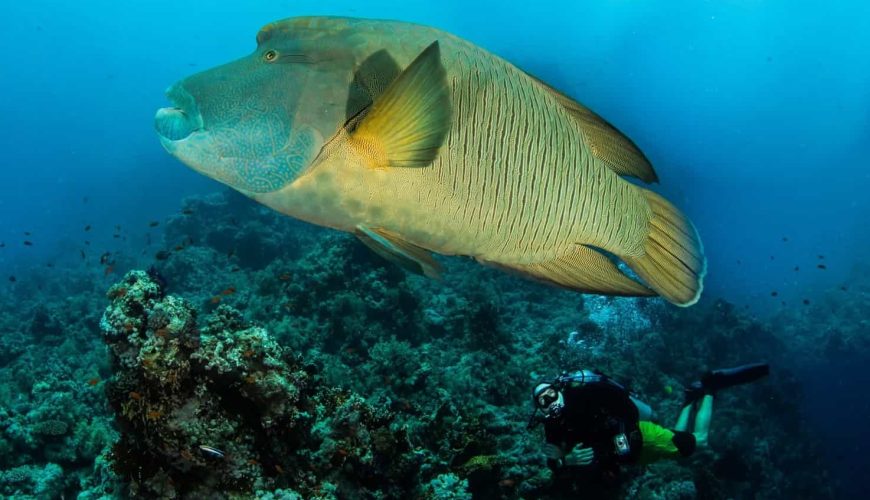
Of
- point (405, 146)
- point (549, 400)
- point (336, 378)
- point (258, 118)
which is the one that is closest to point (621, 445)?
point (549, 400)

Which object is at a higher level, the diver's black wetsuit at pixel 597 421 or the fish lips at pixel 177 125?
the fish lips at pixel 177 125

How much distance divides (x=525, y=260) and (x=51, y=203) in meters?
95.3

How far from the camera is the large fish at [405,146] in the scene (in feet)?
4.19

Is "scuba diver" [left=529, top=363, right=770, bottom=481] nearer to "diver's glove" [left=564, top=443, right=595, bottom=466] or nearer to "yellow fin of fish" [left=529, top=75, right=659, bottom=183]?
"diver's glove" [left=564, top=443, right=595, bottom=466]

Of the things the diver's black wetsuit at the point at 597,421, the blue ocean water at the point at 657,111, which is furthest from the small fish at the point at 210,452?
the blue ocean water at the point at 657,111

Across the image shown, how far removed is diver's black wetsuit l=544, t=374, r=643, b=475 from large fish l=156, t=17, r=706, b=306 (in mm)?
3971

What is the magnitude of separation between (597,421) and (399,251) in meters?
4.70

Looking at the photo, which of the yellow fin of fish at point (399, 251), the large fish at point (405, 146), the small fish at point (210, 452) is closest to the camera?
the large fish at point (405, 146)

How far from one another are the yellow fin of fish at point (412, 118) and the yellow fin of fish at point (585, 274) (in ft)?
1.93

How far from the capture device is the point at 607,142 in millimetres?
1686

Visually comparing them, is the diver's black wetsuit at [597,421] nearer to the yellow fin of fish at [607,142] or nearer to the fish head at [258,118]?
the yellow fin of fish at [607,142]

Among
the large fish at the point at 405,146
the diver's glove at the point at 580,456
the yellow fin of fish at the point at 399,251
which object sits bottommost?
the diver's glove at the point at 580,456

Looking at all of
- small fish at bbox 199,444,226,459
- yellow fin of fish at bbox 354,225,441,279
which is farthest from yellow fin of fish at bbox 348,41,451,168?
small fish at bbox 199,444,226,459

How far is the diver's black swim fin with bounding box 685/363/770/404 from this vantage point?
7785 millimetres
